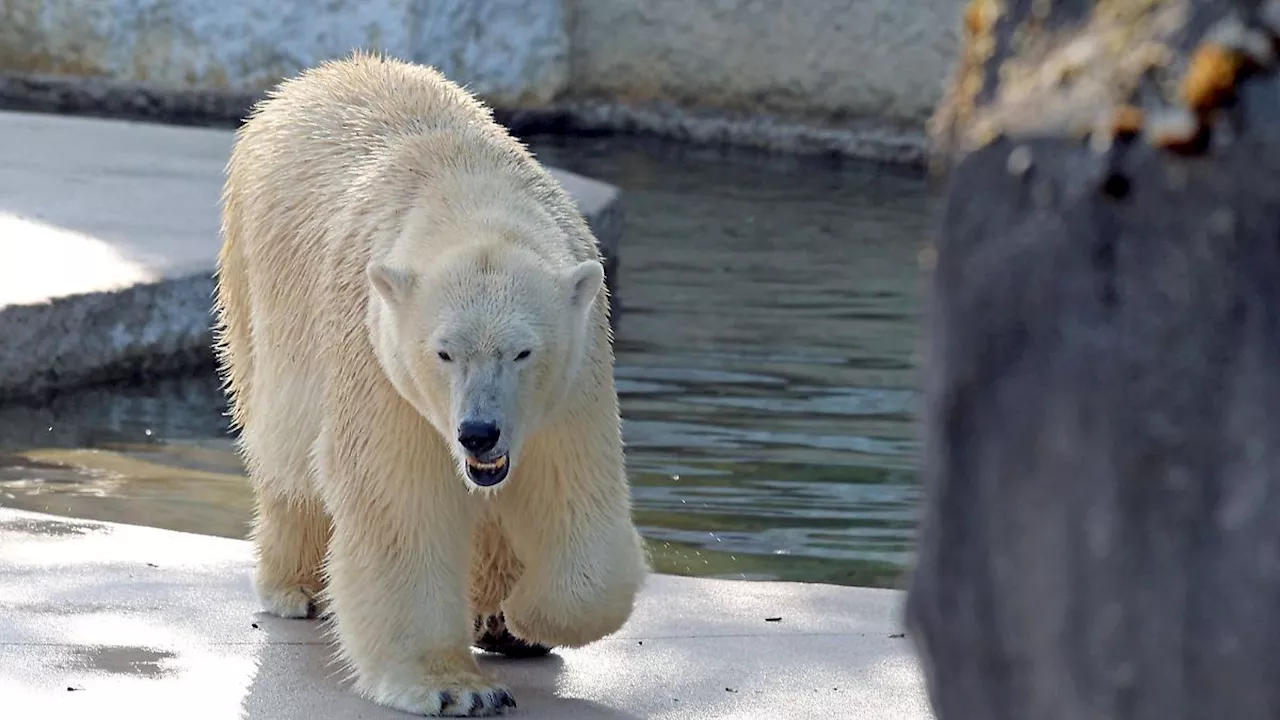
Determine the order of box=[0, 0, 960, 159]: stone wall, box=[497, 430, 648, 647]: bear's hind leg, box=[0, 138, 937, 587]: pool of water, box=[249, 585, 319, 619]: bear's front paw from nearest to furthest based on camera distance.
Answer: box=[497, 430, 648, 647]: bear's hind leg
box=[249, 585, 319, 619]: bear's front paw
box=[0, 138, 937, 587]: pool of water
box=[0, 0, 960, 159]: stone wall

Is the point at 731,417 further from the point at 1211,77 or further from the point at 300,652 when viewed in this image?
the point at 1211,77

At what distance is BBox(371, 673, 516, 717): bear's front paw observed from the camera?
11.7 ft

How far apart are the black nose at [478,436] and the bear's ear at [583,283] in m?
0.41

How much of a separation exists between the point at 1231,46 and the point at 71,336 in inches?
234

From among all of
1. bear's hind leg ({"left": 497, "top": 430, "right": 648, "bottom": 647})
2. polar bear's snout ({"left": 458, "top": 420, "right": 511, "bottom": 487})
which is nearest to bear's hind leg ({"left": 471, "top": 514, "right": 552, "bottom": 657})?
bear's hind leg ({"left": 497, "top": 430, "right": 648, "bottom": 647})

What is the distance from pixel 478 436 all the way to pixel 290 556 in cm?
118

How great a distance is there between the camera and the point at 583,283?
367 centimetres

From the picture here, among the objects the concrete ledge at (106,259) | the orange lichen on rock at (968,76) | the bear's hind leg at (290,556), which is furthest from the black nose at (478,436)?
the concrete ledge at (106,259)

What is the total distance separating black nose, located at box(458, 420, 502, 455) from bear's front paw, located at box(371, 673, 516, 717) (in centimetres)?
52

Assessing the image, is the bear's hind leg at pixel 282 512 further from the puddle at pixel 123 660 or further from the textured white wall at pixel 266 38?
the textured white wall at pixel 266 38

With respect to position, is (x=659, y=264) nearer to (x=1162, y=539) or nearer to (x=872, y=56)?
(x=872, y=56)

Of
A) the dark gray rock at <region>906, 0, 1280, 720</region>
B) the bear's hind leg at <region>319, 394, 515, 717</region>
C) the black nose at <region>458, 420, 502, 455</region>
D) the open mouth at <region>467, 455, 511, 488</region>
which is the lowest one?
the bear's hind leg at <region>319, 394, 515, 717</region>

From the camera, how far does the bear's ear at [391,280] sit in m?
3.53

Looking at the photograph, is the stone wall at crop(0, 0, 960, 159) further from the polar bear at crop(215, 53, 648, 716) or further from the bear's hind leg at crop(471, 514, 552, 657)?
the bear's hind leg at crop(471, 514, 552, 657)
